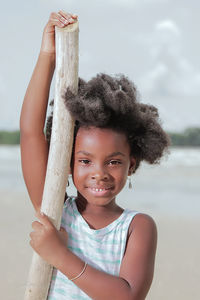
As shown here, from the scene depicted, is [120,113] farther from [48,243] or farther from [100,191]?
[48,243]

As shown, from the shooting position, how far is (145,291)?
170 cm

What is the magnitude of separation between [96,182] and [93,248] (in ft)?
0.87

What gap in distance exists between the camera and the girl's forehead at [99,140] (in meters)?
1.72

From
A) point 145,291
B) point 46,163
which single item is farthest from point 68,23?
A: point 145,291

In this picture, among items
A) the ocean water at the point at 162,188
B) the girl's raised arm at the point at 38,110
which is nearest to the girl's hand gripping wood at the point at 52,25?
the girl's raised arm at the point at 38,110

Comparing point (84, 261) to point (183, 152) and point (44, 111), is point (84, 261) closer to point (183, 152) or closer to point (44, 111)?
point (44, 111)

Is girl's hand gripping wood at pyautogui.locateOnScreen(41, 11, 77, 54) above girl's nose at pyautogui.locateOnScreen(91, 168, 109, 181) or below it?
above

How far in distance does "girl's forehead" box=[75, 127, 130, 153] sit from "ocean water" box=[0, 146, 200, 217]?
2501mm

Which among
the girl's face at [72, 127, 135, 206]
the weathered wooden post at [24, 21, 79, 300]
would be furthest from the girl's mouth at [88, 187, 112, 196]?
the weathered wooden post at [24, 21, 79, 300]

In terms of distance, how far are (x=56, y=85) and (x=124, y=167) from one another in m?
0.40

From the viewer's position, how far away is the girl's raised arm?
1.81m

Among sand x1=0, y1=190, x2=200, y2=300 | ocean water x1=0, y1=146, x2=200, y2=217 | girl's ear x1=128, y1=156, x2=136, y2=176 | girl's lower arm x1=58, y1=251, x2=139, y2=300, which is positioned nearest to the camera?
girl's lower arm x1=58, y1=251, x2=139, y2=300

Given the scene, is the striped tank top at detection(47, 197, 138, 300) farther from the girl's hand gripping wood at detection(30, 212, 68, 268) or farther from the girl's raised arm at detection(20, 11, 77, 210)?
the girl's raised arm at detection(20, 11, 77, 210)

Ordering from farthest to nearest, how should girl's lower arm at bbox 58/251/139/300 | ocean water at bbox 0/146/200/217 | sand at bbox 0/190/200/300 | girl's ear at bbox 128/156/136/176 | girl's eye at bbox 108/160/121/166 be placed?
ocean water at bbox 0/146/200/217 < sand at bbox 0/190/200/300 < girl's ear at bbox 128/156/136/176 < girl's eye at bbox 108/160/121/166 < girl's lower arm at bbox 58/251/139/300
